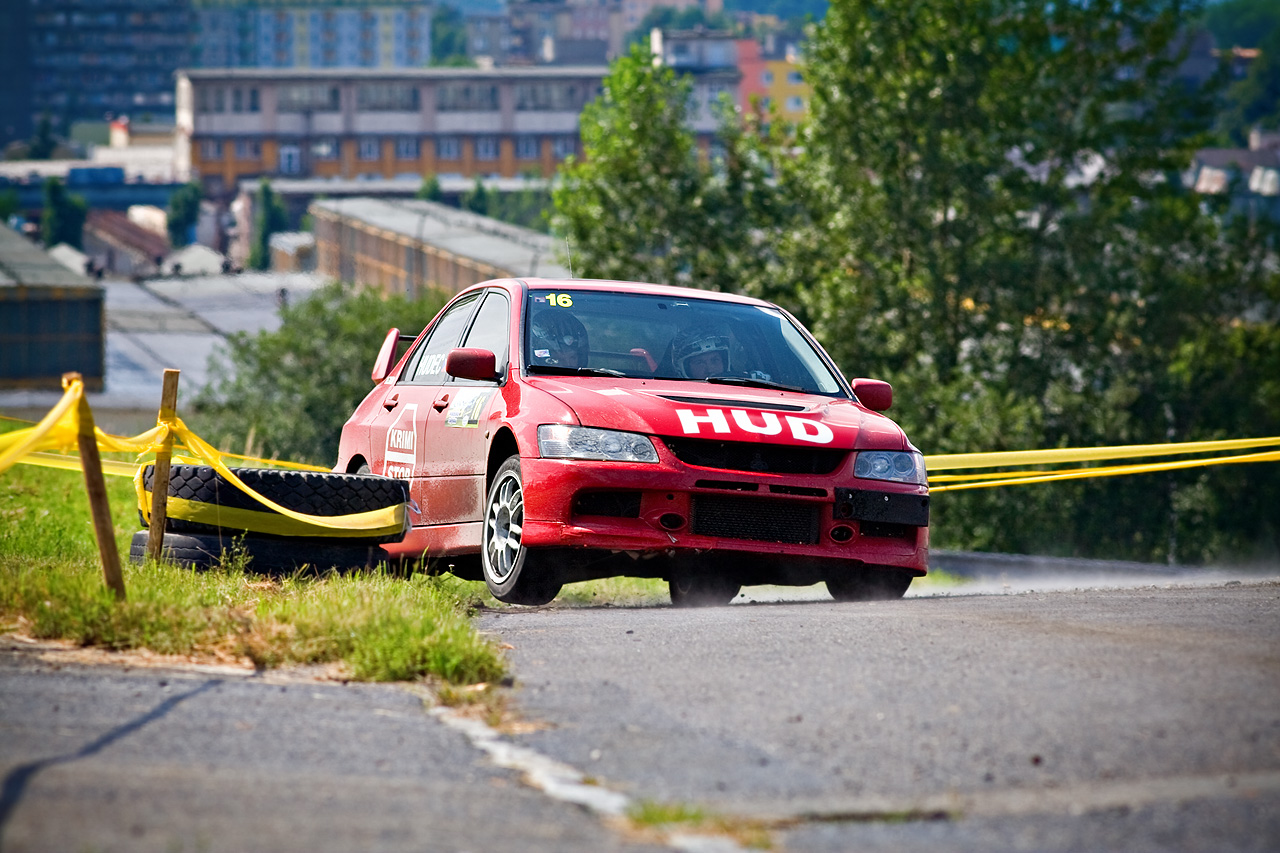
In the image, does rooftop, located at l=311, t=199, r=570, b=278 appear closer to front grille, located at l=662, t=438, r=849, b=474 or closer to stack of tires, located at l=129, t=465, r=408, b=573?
stack of tires, located at l=129, t=465, r=408, b=573

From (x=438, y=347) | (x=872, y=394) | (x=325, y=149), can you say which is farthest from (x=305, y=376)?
(x=325, y=149)

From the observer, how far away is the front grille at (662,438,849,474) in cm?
770

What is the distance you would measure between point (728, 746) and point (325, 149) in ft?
502

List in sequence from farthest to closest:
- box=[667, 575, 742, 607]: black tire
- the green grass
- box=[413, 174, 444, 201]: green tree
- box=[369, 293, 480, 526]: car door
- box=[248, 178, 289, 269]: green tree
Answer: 1. box=[413, 174, 444, 201]: green tree
2. box=[248, 178, 289, 269]: green tree
3. box=[369, 293, 480, 526]: car door
4. box=[667, 575, 742, 607]: black tire
5. the green grass

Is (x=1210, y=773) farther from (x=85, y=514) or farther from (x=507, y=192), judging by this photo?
(x=507, y=192)

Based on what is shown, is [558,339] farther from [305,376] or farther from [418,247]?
[418,247]

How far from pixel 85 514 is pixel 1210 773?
30.9ft

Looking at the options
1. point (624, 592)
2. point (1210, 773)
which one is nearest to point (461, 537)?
point (624, 592)

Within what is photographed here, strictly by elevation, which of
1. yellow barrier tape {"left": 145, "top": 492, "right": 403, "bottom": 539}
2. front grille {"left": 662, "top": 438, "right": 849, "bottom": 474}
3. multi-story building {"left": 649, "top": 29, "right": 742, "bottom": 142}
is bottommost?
yellow barrier tape {"left": 145, "top": 492, "right": 403, "bottom": 539}

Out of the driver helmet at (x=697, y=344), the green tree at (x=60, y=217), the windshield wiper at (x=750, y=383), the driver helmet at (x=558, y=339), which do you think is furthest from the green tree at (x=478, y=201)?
the windshield wiper at (x=750, y=383)

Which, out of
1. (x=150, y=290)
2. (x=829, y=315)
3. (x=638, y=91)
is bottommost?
(x=150, y=290)

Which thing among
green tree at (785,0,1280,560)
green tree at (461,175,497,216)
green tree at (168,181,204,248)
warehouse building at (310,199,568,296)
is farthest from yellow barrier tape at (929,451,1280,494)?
green tree at (168,181,204,248)

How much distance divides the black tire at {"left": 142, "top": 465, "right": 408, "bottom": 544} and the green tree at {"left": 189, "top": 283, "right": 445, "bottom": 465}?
123 feet

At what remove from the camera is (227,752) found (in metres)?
4.42
